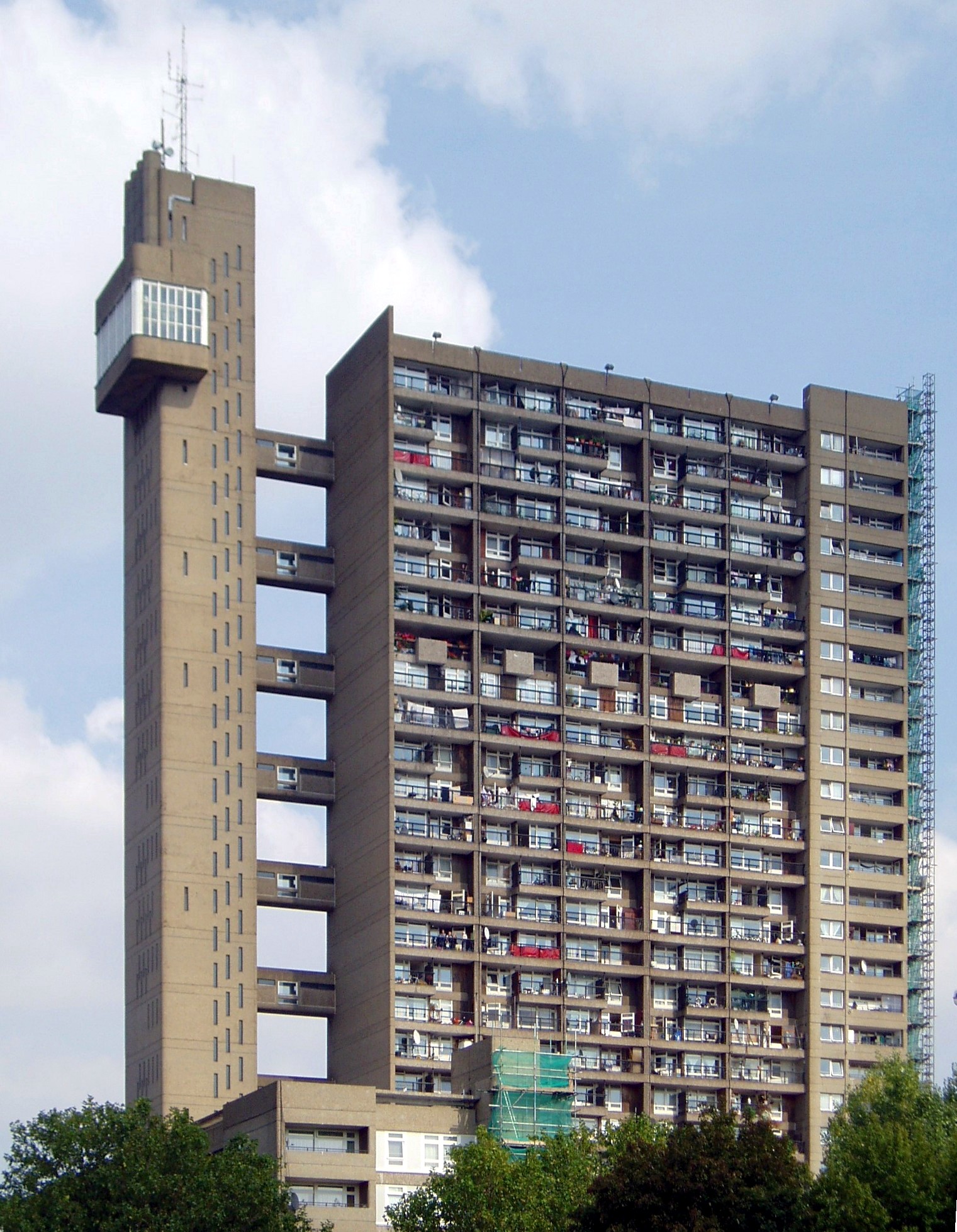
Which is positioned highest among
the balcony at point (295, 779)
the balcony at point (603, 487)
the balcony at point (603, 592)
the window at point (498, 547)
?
the balcony at point (603, 487)

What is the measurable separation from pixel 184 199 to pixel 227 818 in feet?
144

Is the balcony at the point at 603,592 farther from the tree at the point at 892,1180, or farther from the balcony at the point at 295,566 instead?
the tree at the point at 892,1180

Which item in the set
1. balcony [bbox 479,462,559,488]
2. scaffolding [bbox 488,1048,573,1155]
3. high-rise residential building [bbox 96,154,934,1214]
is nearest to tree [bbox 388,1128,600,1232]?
scaffolding [bbox 488,1048,573,1155]

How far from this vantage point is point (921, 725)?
616 ft

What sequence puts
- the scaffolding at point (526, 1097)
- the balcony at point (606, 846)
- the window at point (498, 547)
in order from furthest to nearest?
the window at point (498, 547)
the balcony at point (606, 846)
the scaffolding at point (526, 1097)

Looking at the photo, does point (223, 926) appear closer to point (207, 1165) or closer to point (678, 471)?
point (207, 1165)

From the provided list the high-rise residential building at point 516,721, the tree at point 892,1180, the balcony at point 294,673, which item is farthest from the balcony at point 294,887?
the tree at point 892,1180

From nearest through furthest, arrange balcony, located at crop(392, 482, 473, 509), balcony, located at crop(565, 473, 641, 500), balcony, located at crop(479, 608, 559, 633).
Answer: balcony, located at crop(392, 482, 473, 509), balcony, located at crop(479, 608, 559, 633), balcony, located at crop(565, 473, 641, 500)

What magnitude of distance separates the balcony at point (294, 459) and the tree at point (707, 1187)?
73459mm

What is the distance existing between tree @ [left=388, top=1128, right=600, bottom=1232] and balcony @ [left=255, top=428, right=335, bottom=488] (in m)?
57.2

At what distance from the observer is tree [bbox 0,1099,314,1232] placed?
131125 mm

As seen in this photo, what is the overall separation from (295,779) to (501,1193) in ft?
156

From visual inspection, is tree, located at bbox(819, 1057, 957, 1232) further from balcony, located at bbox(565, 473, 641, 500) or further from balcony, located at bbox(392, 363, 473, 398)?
balcony, located at bbox(392, 363, 473, 398)

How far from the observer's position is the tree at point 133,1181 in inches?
5162
